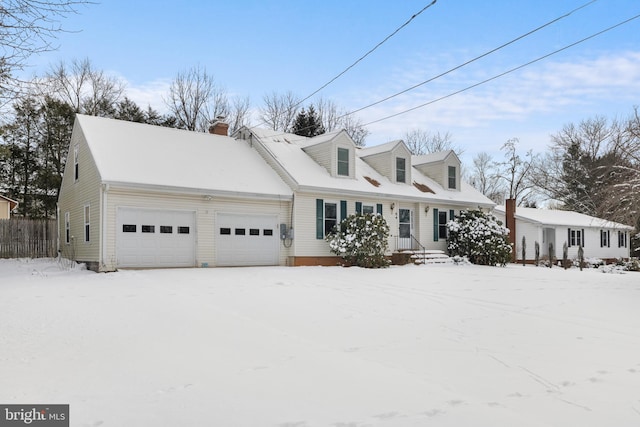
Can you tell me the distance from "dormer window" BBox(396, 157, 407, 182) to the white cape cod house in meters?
0.05

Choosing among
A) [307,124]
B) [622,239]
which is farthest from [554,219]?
[307,124]

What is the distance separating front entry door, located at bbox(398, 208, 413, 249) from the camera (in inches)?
794

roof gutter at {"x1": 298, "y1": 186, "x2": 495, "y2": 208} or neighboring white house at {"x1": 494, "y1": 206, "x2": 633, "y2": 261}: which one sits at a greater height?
roof gutter at {"x1": 298, "y1": 186, "x2": 495, "y2": 208}

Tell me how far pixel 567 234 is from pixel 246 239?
73.0 feet

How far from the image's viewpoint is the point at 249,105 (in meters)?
35.1

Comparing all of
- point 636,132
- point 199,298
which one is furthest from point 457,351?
point 636,132

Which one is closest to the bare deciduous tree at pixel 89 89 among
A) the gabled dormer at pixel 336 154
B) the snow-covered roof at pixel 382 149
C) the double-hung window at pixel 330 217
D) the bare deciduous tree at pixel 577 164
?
the gabled dormer at pixel 336 154

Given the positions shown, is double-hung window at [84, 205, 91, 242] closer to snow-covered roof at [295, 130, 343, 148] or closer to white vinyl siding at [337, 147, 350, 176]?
snow-covered roof at [295, 130, 343, 148]

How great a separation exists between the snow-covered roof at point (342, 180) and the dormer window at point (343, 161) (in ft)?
1.29

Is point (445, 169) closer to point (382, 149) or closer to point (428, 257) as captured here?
point (382, 149)

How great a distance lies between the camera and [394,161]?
2119cm

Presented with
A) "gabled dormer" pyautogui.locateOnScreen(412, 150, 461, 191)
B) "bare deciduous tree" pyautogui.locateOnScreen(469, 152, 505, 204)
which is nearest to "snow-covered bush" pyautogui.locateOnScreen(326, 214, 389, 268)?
"gabled dormer" pyautogui.locateOnScreen(412, 150, 461, 191)

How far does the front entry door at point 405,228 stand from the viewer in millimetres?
20166

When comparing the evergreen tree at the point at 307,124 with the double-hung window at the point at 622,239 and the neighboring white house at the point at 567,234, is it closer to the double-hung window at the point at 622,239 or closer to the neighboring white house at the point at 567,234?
the neighboring white house at the point at 567,234
